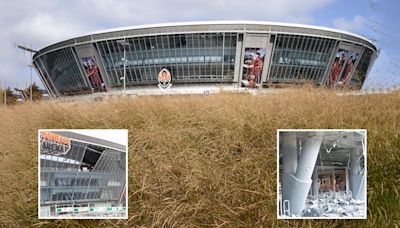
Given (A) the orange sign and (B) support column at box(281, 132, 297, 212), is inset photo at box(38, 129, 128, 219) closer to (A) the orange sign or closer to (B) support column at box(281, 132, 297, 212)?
(A) the orange sign

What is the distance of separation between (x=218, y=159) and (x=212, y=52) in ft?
180

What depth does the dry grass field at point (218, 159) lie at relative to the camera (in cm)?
382

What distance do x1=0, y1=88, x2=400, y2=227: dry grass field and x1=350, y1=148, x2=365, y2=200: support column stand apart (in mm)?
289

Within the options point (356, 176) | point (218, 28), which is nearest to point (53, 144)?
point (356, 176)

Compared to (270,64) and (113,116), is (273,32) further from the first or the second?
(113,116)

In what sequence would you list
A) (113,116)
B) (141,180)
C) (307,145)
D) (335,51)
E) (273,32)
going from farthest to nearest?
1. (335,51)
2. (273,32)
3. (113,116)
4. (141,180)
5. (307,145)

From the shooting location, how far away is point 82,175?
146 inches

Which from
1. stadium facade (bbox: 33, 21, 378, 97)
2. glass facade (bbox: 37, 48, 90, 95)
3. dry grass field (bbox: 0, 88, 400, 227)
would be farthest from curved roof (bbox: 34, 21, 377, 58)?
dry grass field (bbox: 0, 88, 400, 227)

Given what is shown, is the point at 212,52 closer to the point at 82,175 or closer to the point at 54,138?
the point at 54,138

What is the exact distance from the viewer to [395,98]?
4.66m

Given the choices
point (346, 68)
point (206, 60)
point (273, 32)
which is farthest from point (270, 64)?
point (346, 68)

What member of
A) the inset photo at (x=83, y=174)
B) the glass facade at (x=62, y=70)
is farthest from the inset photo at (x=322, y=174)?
the glass facade at (x=62, y=70)

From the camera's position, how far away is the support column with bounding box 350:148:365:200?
11.5 feet

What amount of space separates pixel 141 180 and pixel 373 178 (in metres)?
2.13
